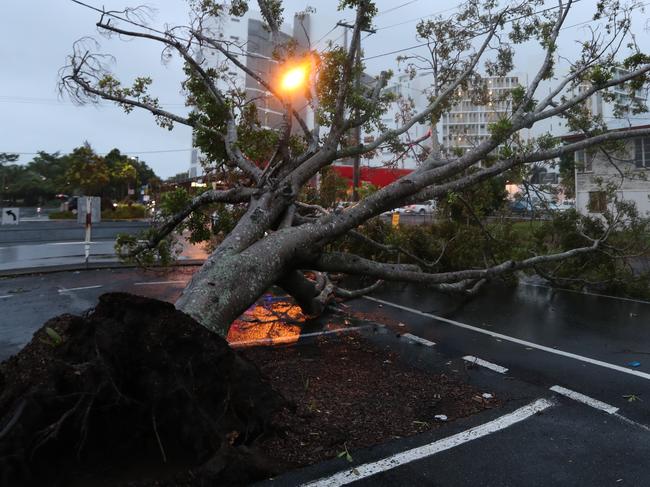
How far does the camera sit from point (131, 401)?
2902 mm

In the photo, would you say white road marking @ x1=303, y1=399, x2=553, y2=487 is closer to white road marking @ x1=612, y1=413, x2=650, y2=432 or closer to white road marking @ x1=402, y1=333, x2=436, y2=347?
white road marking @ x1=612, y1=413, x2=650, y2=432

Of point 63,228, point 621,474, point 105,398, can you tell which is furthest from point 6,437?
point 63,228

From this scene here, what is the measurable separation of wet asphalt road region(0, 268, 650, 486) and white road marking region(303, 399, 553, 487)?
39 mm

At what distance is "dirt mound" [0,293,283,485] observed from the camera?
8.75ft

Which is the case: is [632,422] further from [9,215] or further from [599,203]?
[9,215]

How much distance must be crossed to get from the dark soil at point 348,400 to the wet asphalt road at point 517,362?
19 cm

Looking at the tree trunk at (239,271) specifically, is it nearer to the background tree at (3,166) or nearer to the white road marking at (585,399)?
the white road marking at (585,399)

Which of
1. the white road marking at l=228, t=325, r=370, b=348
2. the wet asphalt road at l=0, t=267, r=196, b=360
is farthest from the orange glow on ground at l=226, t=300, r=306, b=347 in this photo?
the wet asphalt road at l=0, t=267, r=196, b=360

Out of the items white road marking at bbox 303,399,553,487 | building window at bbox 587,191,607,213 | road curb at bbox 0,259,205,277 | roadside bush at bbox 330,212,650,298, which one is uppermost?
building window at bbox 587,191,607,213

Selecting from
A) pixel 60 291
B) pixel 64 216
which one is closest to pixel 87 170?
pixel 64 216

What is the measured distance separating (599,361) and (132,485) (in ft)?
17.8

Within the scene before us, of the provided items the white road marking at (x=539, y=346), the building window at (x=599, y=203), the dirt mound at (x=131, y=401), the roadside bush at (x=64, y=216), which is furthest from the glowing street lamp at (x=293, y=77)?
the roadside bush at (x=64, y=216)

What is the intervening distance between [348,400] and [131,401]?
2006 mm

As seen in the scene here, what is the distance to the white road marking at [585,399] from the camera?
4.25 metres
